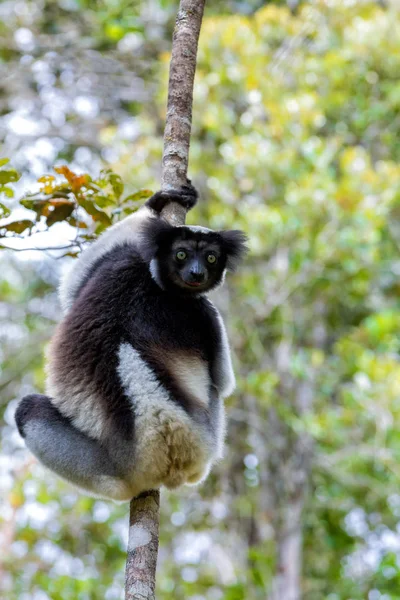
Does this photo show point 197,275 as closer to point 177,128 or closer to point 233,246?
point 233,246

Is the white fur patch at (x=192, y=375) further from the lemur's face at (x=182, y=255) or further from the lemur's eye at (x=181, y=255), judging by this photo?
the lemur's eye at (x=181, y=255)

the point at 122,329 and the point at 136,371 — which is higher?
the point at 122,329

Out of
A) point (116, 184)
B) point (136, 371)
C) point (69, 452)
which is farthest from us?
point (116, 184)

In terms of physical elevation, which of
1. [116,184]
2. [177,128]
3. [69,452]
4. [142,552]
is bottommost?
[142,552]

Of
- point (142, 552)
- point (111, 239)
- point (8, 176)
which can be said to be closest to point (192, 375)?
point (111, 239)

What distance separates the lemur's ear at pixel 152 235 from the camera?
A: 3088mm

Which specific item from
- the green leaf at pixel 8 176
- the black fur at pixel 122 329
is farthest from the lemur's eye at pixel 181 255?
the green leaf at pixel 8 176

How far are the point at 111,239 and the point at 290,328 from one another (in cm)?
455

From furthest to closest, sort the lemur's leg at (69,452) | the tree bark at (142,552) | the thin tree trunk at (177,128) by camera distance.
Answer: the lemur's leg at (69,452), the thin tree trunk at (177,128), the tree bark at (142,552)

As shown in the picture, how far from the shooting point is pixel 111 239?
3305 mm

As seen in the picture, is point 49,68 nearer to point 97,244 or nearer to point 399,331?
point 399,331

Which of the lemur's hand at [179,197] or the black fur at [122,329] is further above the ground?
the lemur's hand at [179,197]

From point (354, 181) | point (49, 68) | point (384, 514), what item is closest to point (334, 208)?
point (354, 181)

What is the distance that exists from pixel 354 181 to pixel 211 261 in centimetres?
384
